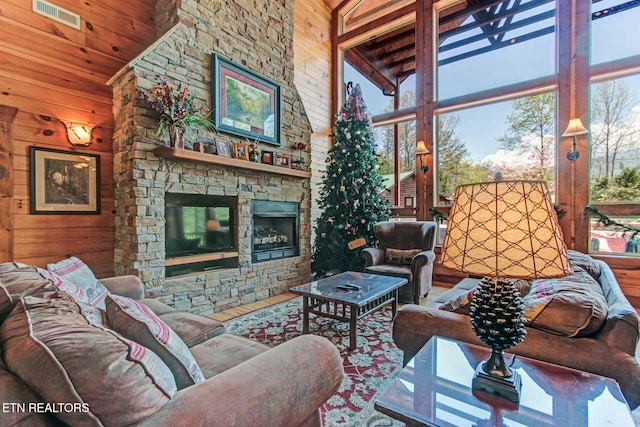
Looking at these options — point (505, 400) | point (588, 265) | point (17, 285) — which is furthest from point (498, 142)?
point (17, 285)

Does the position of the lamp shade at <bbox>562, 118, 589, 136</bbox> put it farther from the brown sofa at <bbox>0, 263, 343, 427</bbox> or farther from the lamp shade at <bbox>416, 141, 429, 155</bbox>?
the brown sofa at <bbox>0, 263, 343, 427</bbox>

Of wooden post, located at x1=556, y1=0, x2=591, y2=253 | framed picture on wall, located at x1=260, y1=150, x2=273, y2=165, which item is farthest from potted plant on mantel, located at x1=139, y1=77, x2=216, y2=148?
wooden post, located at x1=556, y1=0, x2=591, y2=253

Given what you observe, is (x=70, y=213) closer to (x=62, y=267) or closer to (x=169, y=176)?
(x=169, y=176)

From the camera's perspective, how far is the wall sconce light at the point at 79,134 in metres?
3.03

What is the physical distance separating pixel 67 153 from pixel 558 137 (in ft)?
19.5

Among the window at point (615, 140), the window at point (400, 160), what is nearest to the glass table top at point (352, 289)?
the window at point (400, 160)

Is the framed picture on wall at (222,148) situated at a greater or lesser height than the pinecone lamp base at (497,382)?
greater

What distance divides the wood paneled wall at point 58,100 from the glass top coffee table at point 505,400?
135 inches

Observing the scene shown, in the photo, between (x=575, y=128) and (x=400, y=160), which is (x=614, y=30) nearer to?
(x=575, y=128)

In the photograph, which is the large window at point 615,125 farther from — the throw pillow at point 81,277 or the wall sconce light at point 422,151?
the throw pillow at point 81,277

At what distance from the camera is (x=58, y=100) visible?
3006mm

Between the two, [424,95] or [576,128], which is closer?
[576,128]

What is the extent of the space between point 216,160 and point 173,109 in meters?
0.67

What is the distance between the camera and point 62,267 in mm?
1716
